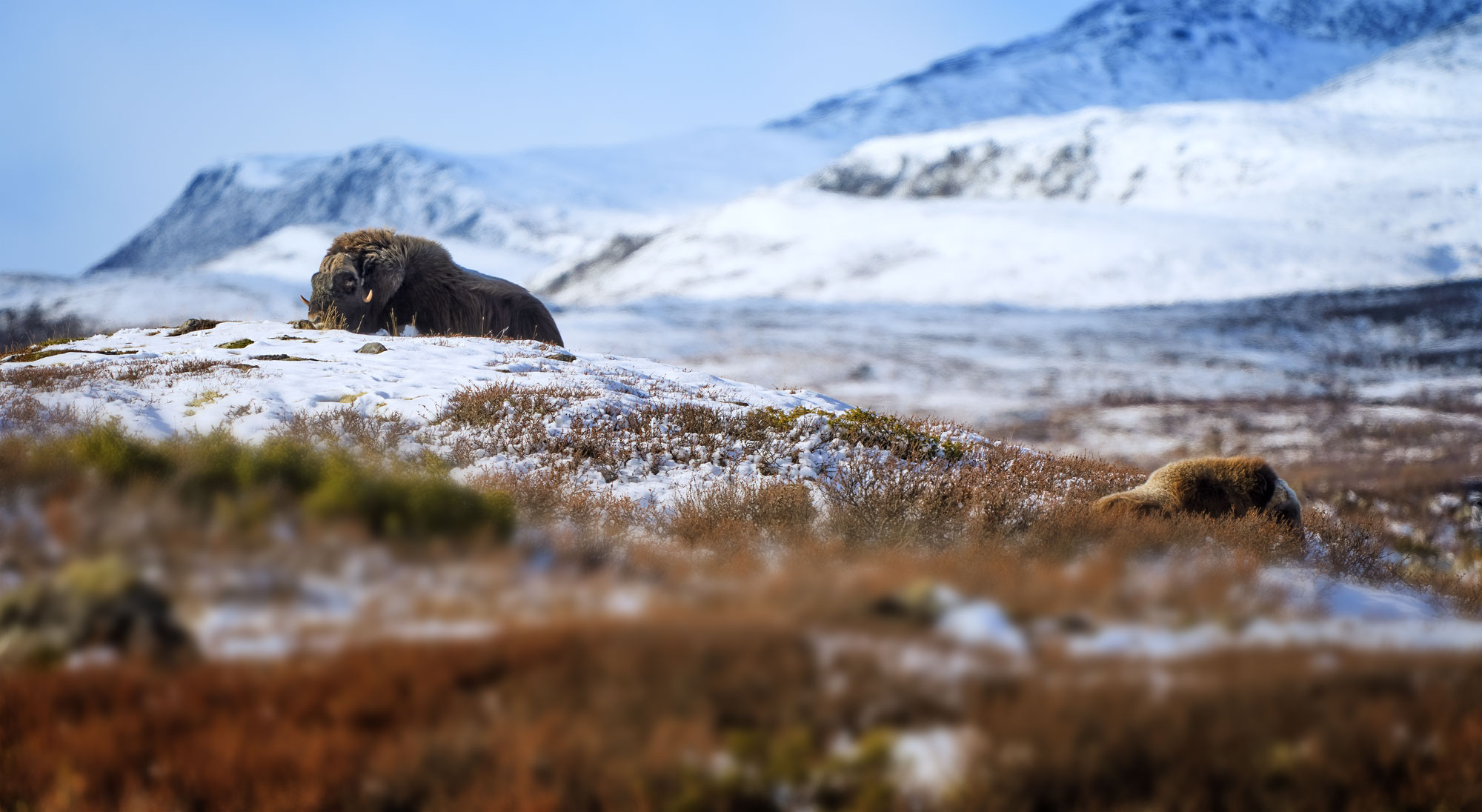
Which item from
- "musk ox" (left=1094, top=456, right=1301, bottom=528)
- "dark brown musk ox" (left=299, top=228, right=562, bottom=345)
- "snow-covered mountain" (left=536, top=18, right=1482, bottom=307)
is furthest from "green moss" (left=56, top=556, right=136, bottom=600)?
"snow-covered mountain" (left=536, top=18, right=1482, bottom=307)

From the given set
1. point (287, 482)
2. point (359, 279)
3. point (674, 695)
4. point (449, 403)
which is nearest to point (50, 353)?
point (359, 279)

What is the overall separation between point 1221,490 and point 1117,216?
291ft

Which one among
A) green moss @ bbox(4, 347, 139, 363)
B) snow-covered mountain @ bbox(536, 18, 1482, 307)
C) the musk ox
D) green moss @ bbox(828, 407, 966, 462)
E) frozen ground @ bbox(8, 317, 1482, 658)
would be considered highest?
snow-covered mountain @ bbox(536, 18, 1482, 307)

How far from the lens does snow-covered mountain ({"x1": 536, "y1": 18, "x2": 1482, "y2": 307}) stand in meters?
70.9

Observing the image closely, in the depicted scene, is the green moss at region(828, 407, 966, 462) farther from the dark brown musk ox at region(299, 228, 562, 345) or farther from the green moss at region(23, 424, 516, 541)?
the dark brown musk ox at region(299, 228, 562, 345)

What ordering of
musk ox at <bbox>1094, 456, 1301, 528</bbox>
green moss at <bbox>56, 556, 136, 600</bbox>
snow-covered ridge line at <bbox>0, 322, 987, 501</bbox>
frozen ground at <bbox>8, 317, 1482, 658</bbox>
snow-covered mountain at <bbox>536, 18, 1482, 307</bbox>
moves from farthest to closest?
snow-covered mountain at <bbox>536, 18, 1482, 307</bbox> → musk ox at <bbox>1094, 456, 1301, 528</bbox> → snow-covered ridge line at <bbox>0, 322, 987, 501</bbox> → green moss at <bbox>56, 556, 136, 600</bbox> → frozen ground at <bbox>8, 317, 1482, 658</bbox>

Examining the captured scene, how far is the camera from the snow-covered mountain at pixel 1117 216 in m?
70.9

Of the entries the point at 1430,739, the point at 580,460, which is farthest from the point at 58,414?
the point at 1430,739

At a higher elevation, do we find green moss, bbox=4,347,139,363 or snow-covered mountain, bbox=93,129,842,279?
snow-covered mountain, bbox=93,129,842,279

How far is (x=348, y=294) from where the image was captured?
41.7 ft

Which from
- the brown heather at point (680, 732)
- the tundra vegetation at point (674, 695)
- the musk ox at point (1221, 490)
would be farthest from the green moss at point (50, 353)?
the musk ox at point (1221, 490)

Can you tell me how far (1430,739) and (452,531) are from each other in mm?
3587

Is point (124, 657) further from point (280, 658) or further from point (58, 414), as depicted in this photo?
point (58, 414)

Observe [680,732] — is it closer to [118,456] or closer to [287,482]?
[287,482]
